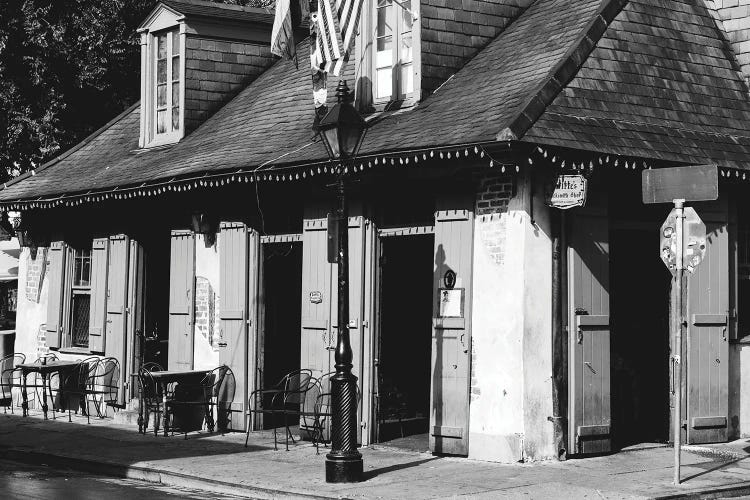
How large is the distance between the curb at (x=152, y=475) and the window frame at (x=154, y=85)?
21.5 ft

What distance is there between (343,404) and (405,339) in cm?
366

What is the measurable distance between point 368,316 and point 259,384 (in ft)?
8.41

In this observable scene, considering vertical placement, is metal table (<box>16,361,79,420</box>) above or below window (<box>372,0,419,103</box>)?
below

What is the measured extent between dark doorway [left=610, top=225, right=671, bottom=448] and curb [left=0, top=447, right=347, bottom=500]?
5.17 metres

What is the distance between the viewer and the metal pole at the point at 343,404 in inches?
457

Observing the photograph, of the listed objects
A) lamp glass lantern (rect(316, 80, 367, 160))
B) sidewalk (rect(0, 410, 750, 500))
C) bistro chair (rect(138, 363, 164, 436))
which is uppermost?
lamp glass lantern (rect(316, 80, 367, 160))

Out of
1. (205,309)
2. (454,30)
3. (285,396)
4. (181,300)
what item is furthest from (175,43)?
(285,396)

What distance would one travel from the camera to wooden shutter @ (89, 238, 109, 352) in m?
18.8

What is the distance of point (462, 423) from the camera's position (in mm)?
13156

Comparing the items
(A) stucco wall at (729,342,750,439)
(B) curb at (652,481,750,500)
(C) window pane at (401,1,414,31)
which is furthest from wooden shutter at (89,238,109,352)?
(B) curb at (652,481,750,500)

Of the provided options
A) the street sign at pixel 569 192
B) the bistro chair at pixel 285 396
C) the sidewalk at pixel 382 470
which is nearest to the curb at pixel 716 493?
the sidewalk at pixel 382 470

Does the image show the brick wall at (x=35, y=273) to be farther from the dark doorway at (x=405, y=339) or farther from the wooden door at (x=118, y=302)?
the dark doorway at (x=405, y=339)

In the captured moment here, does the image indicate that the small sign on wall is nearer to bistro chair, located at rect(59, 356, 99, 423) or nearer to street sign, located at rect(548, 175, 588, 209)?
street sign, located at rect(548, 175, 588, 209)

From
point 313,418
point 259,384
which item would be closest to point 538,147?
point 313,418
